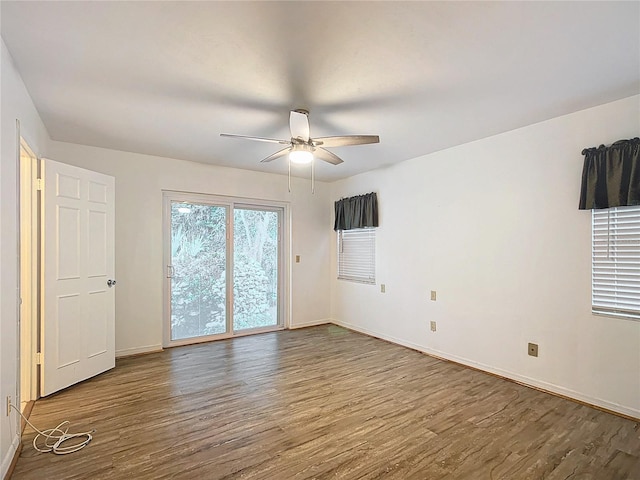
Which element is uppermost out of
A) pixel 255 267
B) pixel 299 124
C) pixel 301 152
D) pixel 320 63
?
pixel 320 63

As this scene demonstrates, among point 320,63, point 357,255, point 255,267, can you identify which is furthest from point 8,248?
point 357,255

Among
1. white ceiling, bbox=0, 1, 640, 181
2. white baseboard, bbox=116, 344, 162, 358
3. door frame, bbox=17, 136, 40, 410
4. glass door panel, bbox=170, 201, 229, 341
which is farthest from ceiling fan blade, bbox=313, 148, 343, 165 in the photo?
white baseboard, bbox=116, 344, 162, 358

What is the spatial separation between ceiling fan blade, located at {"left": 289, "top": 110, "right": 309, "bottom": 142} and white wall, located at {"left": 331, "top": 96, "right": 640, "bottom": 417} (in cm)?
141

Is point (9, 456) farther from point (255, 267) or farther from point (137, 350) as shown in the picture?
point (255, 267)

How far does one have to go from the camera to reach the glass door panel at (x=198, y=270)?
4652 mm

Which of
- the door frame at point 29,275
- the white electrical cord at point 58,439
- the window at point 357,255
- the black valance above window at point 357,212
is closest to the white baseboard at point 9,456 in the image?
the white electrical cord at point 58,439

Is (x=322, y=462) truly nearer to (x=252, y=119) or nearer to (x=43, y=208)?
(x=252, y=119)

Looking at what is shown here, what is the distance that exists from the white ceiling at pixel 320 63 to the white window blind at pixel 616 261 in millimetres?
960

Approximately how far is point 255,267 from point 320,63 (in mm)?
3682

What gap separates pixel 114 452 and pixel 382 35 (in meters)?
3.08

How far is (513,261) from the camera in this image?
3.40m

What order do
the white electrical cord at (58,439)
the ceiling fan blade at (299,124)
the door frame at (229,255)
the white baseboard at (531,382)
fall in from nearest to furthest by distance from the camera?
the white electrical cord at (58,439), the ceiling fan blade at (299,124), the white baseboard at (531,382), the door frame at (229,255)

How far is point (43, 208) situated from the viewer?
3.03 metres

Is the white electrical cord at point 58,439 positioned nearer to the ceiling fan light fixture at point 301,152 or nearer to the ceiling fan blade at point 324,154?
the ceiling fan light fixture at point 301,152
